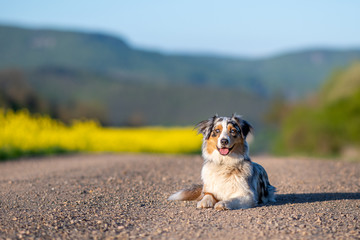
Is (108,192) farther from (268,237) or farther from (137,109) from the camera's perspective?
(137,109)

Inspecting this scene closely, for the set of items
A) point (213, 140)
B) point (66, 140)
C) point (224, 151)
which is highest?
point (213, 140)

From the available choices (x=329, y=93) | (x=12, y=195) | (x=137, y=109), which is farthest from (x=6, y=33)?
(x=12, y=195)

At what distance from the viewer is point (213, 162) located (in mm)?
6891

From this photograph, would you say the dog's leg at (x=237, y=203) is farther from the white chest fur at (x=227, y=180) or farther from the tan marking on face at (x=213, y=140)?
the tan marking on face at (x=213, y=140)

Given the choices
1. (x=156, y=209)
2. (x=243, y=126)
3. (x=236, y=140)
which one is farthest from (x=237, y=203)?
(x=156, y=209)

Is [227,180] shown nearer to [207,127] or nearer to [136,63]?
[207,127]

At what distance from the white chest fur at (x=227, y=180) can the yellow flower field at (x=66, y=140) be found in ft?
39.4

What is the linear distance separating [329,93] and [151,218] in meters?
45.7

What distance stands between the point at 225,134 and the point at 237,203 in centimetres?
102

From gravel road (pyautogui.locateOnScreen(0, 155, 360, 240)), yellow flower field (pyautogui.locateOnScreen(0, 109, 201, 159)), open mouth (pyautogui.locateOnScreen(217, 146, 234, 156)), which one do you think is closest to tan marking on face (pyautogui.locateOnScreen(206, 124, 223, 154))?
open mouth (pyautogui.locateOnScreen(217, 146, 234, 156))

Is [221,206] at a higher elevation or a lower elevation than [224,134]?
lower

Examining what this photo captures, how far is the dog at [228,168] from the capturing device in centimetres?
654

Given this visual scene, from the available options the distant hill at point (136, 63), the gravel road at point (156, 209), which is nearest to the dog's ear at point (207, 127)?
the gravel road at point (156, 209)

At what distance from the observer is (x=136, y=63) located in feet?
513
